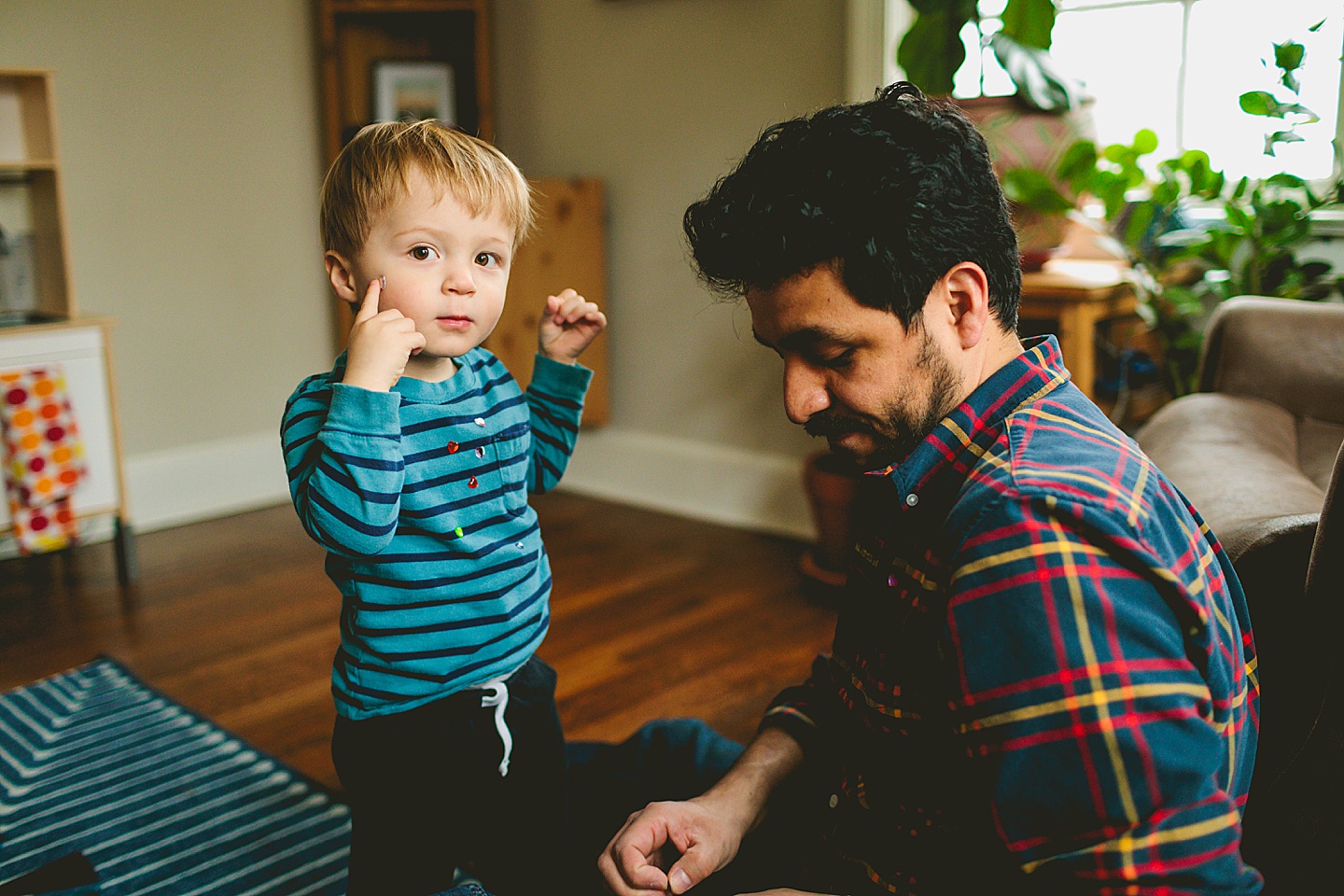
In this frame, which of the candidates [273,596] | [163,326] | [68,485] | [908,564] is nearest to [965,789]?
[908,564]

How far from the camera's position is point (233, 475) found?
3.59 m

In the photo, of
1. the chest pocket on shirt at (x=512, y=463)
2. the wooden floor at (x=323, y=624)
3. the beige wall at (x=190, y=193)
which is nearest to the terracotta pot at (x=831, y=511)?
the wooden floor at (x=323, y=624)

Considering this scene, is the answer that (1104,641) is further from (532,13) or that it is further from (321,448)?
(532,13)

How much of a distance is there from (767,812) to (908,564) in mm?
336

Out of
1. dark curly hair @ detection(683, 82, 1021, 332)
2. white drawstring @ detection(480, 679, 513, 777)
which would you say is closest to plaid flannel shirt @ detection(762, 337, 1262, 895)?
dark curly hair @ detection(683, 82, 1021, 332)

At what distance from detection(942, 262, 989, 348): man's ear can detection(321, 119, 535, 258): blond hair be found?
518 mm

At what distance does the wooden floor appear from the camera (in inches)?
84.7

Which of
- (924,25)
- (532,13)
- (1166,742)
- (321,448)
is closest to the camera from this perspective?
(1166,742)

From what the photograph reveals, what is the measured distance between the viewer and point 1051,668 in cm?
67

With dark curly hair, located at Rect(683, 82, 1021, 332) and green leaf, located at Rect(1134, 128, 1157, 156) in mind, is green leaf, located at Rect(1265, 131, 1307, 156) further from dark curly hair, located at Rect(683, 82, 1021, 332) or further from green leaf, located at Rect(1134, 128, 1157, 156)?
dark curly hair, located at Rect(683, 82, 1021, 332)

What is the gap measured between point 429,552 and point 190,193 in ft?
9.05

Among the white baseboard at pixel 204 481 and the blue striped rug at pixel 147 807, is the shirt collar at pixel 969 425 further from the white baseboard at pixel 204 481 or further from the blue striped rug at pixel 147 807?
the white baseboard at pixel 204 481

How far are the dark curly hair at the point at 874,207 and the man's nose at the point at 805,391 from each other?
0.07m

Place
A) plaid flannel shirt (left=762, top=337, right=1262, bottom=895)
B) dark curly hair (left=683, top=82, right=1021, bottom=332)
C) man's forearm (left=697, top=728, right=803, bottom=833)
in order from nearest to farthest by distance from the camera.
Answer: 1. plaid flannel shirt (left=762, top=337, right=1262, bottom=895)
2. dark curly hair (left=683, top=82, right=1021, bottom=332)
3. man's forearm (left=697, top=728, right=803, bottom=833)
